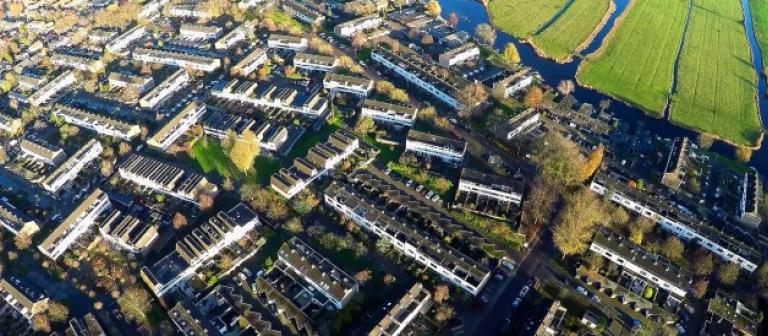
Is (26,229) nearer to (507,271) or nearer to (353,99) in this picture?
(353,99)

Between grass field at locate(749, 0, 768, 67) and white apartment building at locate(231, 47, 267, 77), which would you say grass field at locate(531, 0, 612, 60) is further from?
white apartment building at locate(231, 47, 267, 77)

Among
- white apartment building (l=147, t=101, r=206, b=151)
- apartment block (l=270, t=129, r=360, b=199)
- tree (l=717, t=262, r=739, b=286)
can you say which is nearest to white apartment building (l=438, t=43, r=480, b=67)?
apartment block (l=270, t=129, r=360, b=199)

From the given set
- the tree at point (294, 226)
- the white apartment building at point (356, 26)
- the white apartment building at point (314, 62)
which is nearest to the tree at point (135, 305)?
the tree at point (294, 226)

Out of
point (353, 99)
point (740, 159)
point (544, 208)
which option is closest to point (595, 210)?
point (544, 208)

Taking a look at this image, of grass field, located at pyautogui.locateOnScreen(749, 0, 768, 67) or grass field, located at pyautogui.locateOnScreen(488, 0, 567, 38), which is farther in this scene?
grass field, located at pyautogui.locateOnScreen(488, 0, 567, 38)

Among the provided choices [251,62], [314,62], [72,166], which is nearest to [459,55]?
[314,62]
